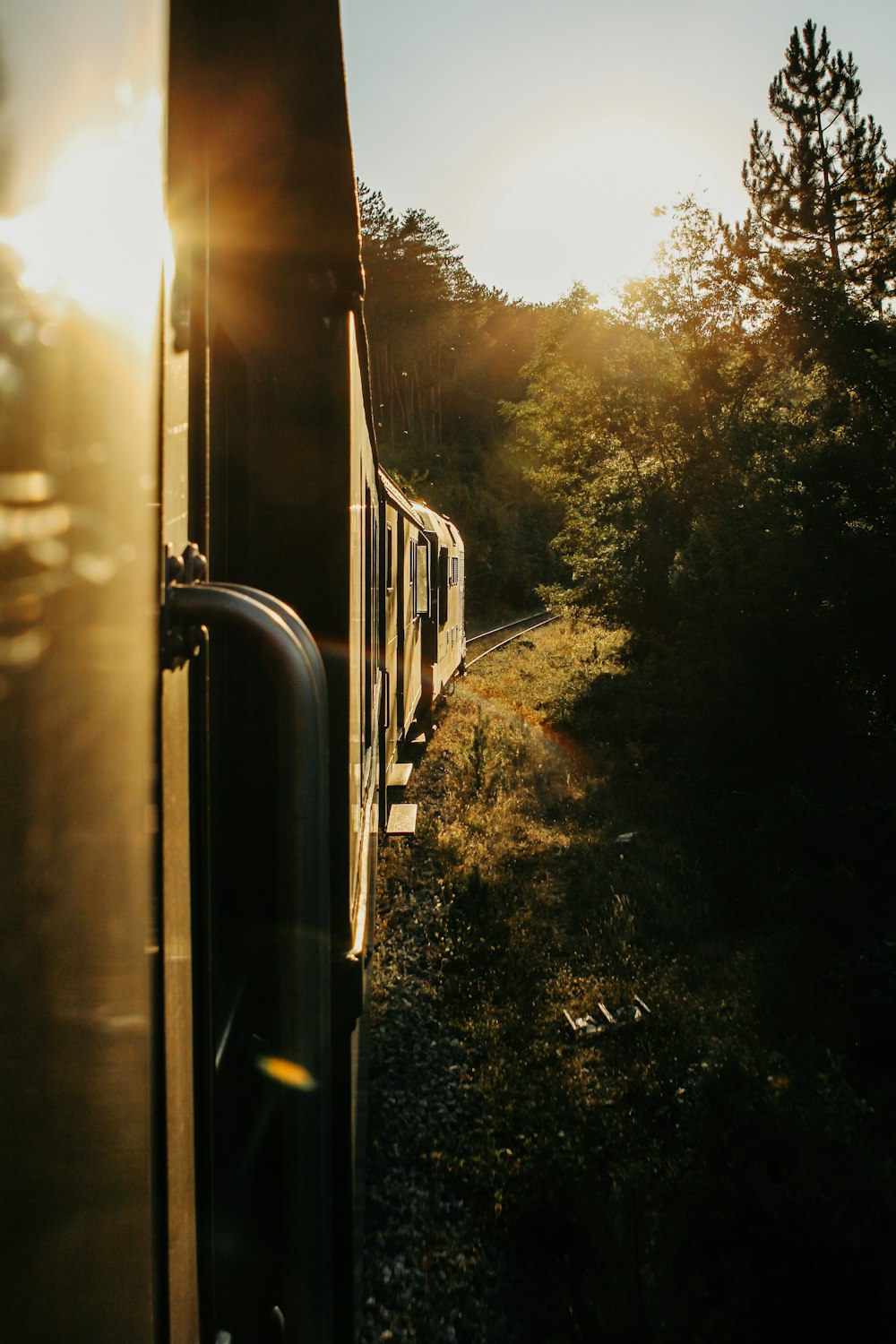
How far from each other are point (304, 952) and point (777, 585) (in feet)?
36.1

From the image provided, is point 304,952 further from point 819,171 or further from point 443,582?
point 819,171

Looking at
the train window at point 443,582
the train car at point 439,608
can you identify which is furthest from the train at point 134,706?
the train window at point 443,582

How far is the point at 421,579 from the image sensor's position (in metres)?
10.5

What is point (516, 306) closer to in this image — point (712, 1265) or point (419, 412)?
point (419, 412)

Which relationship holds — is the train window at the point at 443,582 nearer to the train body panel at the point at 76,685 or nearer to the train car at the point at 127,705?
the train car at the point at 127,705

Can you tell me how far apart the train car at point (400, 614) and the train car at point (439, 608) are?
0.45m

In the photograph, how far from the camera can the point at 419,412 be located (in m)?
54.3

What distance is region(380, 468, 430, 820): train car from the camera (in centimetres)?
629

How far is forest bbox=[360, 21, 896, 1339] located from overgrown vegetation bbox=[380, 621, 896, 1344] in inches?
1.4

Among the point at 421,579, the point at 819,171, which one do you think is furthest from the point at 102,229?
the point at 819,171

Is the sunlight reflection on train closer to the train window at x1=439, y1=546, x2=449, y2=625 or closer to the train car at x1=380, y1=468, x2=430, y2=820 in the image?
the train car at x1=380, y1=468, x2=430, y2=820

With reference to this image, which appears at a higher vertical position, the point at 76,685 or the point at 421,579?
the point at 76,685

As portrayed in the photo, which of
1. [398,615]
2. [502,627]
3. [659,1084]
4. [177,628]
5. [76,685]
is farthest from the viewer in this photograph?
[502,627]

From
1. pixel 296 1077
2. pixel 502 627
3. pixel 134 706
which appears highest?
pixel 134 706
